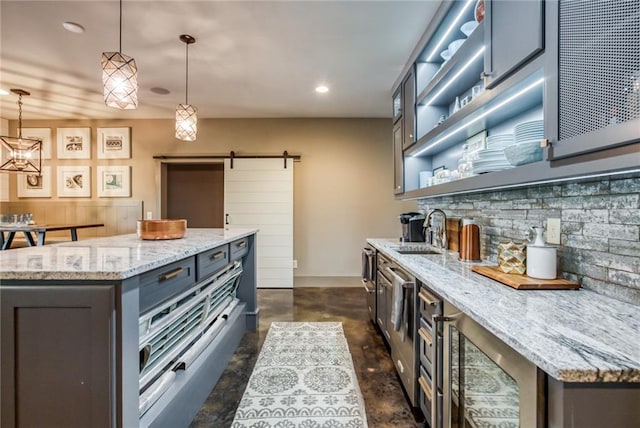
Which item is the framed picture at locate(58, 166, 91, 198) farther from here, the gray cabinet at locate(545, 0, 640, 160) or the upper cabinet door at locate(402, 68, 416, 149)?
the gray cabinet at locate(545, 0, 640, 160)

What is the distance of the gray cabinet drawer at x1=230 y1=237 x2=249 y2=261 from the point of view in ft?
8.18

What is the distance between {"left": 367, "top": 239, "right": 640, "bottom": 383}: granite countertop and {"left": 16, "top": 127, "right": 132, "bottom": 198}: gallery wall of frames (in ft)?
18.0

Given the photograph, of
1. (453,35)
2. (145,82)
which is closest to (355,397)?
(453,35)

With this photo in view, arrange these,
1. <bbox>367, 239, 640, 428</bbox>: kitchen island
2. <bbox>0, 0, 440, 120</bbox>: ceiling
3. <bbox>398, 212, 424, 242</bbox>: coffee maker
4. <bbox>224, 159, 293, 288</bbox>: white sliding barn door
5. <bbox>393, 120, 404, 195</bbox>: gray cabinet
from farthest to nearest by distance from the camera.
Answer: <bbox>224, 159, 293, 288</bbox>: white sliding barn door
<bbox>393, 120, 404, 195</bbox>: gray cabinet
<bbox>398, 212, 424, 242</bbox>: coffee maker
<bbox>0, 0, 440, 120</bbox>: ceiling
<bbox>367, 239, 640, 428</bbox>: kitchen island

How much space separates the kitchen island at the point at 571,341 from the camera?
64cm

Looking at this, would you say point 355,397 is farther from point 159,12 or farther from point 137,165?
point 137,165

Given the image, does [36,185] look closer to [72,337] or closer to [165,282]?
[165,282]

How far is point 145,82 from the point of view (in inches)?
144

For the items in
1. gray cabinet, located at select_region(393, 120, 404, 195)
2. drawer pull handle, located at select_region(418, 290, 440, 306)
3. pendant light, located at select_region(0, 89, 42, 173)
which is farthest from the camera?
pendant light, located at select_region(0, 89, 42, 173)

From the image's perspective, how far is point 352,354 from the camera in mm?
2566

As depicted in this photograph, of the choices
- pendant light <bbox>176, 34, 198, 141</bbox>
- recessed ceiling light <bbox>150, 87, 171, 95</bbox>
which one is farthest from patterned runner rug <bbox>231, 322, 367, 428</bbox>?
recessed ceiling light <bbox>150, 87, 171, 95</bbox>

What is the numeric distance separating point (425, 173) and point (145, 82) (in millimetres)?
3480

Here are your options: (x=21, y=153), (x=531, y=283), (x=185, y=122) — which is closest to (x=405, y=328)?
(x=531, y=283)

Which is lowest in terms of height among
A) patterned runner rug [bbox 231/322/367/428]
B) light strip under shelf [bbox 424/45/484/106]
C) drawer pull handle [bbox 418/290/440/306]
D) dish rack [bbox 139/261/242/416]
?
patterned runner rug [bbox 231/322/367/428]
